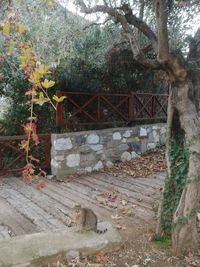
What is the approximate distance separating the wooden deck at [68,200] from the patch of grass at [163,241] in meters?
0.61

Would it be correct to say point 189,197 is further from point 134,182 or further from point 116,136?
point 116,136

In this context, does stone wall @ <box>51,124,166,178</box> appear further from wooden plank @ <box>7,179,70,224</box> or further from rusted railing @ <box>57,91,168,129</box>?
wooden plank @ <box>7,179,70,224</box>

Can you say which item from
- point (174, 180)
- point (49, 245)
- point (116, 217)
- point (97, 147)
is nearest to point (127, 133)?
point (97, 147)

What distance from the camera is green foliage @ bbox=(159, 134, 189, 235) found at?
135 inches

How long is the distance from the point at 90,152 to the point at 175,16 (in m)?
3.21

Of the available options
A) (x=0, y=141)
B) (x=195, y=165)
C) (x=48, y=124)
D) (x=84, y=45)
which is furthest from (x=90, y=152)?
(x=195, y=165)

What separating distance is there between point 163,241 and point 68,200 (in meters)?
1.85

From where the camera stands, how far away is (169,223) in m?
3.49

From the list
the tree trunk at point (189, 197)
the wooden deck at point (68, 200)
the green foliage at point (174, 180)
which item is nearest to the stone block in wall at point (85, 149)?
the wooden deck at point (68, 200)

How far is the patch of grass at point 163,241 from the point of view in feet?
11.2

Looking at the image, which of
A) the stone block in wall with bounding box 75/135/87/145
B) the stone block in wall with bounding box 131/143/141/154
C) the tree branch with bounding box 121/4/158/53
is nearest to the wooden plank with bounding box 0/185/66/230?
the stone block in wall with bounding box 75/135/87/145

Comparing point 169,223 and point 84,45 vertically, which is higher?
point 84,45

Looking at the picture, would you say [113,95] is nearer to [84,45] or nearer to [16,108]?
[84,45]

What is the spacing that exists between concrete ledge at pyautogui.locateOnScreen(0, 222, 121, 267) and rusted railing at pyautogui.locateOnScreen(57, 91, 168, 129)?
127 inches
